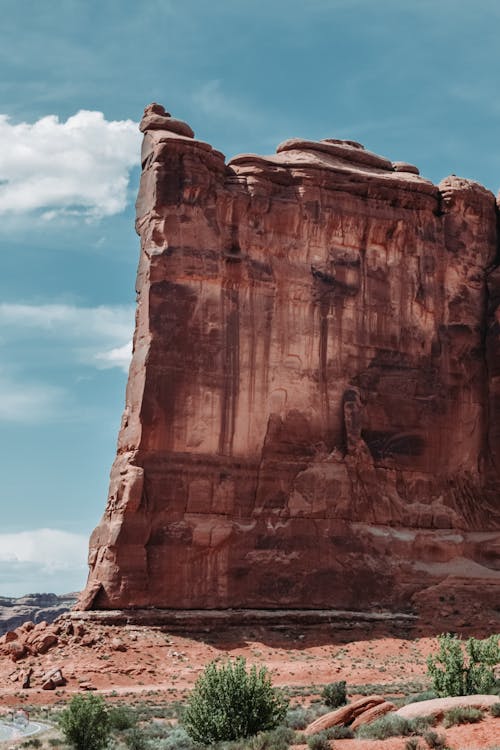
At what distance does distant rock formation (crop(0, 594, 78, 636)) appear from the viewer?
90.9m

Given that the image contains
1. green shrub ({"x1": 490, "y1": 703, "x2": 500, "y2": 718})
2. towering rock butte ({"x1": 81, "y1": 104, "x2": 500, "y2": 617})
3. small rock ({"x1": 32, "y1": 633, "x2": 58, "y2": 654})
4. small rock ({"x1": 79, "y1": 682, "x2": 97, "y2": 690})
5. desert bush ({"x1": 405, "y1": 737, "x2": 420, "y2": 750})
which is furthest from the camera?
towering rock butte ({"x1": 81, "y1": 104, "x2": 500, "y2": 617})

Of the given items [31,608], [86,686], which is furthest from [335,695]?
[31,608]

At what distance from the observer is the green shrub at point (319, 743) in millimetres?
16672

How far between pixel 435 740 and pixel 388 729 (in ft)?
3.72

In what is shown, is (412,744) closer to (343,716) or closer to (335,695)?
(343,716)

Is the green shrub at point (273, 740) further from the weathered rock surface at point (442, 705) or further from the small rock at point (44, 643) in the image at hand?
the small rock at point (44, 643)

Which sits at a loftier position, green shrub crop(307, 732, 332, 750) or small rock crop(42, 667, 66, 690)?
small rock crop(42, 667, 66, 690)

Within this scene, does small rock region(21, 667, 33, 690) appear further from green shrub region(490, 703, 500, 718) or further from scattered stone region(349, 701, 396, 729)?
green shrub region(490, 703, 500, 718)

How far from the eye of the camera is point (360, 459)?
133 ft

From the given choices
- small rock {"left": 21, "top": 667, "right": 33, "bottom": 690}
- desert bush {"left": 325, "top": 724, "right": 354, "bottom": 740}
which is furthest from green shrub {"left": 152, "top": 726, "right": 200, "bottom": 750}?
small rock {"left": 21, "top": 667, "right": 33, "bottom": 690}

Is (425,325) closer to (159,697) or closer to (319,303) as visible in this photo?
(319,303)

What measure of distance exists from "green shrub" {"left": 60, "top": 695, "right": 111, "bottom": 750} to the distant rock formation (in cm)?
6799

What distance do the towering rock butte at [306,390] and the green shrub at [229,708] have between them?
15639 millimetres

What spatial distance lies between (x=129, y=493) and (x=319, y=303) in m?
10.1
